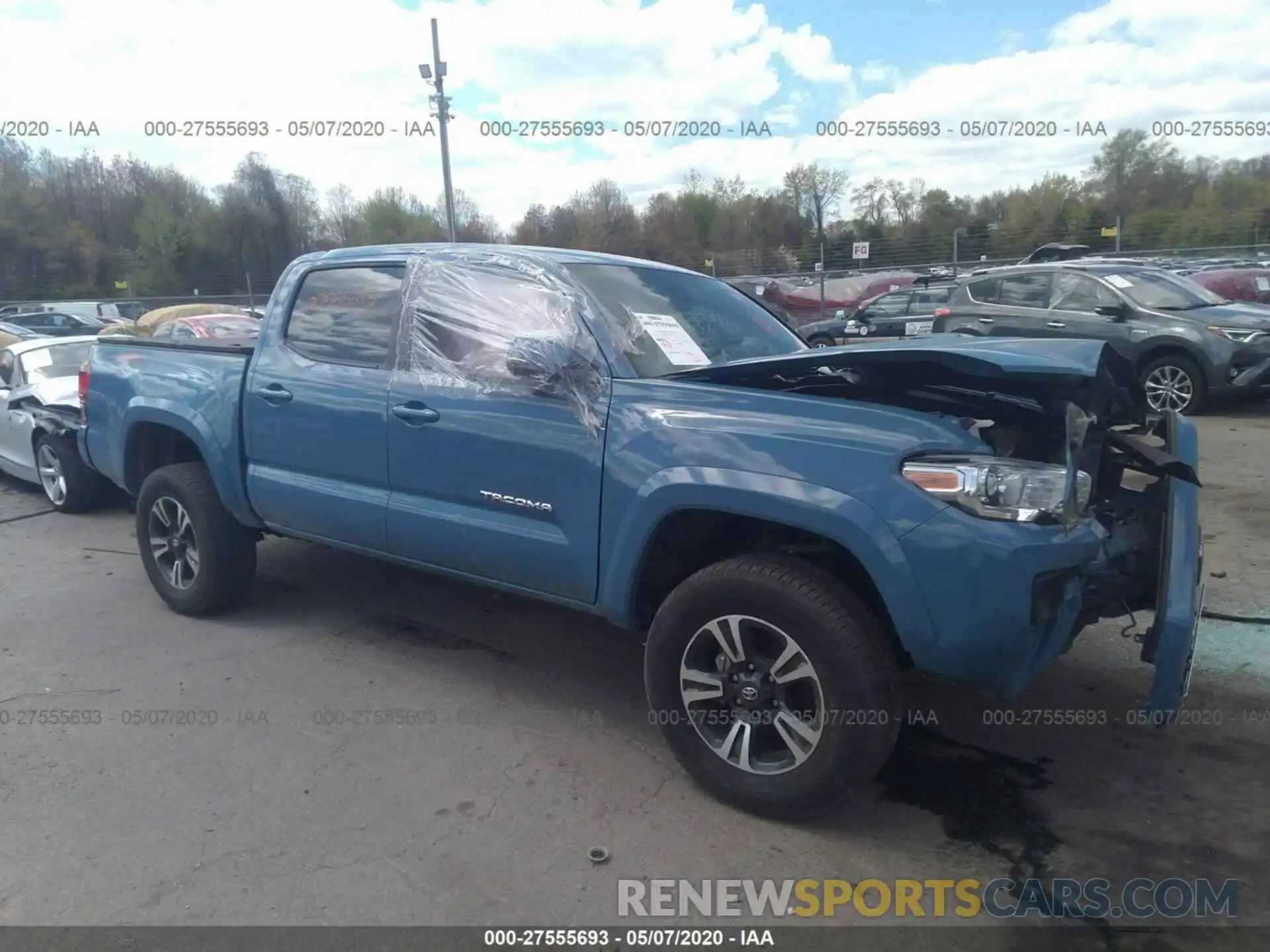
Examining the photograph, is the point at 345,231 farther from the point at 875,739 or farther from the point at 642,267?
the point at 875,739

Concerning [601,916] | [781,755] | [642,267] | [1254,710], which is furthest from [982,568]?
[642,267]

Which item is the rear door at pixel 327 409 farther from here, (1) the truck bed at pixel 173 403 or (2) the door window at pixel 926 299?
(2) the door window at pixel 926 299

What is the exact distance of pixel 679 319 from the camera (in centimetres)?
412

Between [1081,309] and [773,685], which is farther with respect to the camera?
[1081,309]

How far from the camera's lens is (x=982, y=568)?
2.69 m

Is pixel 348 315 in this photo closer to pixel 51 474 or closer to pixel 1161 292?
pixel 51 474

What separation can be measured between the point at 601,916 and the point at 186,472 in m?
3.38

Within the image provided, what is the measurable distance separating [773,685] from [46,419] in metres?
6.77

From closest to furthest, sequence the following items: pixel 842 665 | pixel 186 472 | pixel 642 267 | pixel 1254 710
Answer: pixel 842 665 → pixel 1254 710 → pixel 642 267 → pixel 186 472

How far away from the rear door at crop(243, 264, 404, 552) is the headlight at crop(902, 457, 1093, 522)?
2.30 meters

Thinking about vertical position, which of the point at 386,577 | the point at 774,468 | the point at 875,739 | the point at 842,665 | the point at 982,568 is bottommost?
the point at 386,577

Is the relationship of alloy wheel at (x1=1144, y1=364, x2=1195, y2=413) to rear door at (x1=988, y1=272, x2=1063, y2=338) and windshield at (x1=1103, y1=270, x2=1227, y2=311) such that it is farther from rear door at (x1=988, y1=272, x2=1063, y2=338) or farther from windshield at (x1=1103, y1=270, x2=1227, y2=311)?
rear door at (x1=988, y1=272, x2=1063, y2=338)

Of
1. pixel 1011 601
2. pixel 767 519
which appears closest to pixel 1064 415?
pixel 1011 601

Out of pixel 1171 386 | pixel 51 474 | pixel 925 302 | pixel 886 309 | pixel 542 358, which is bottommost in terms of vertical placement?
pixel 51 474
